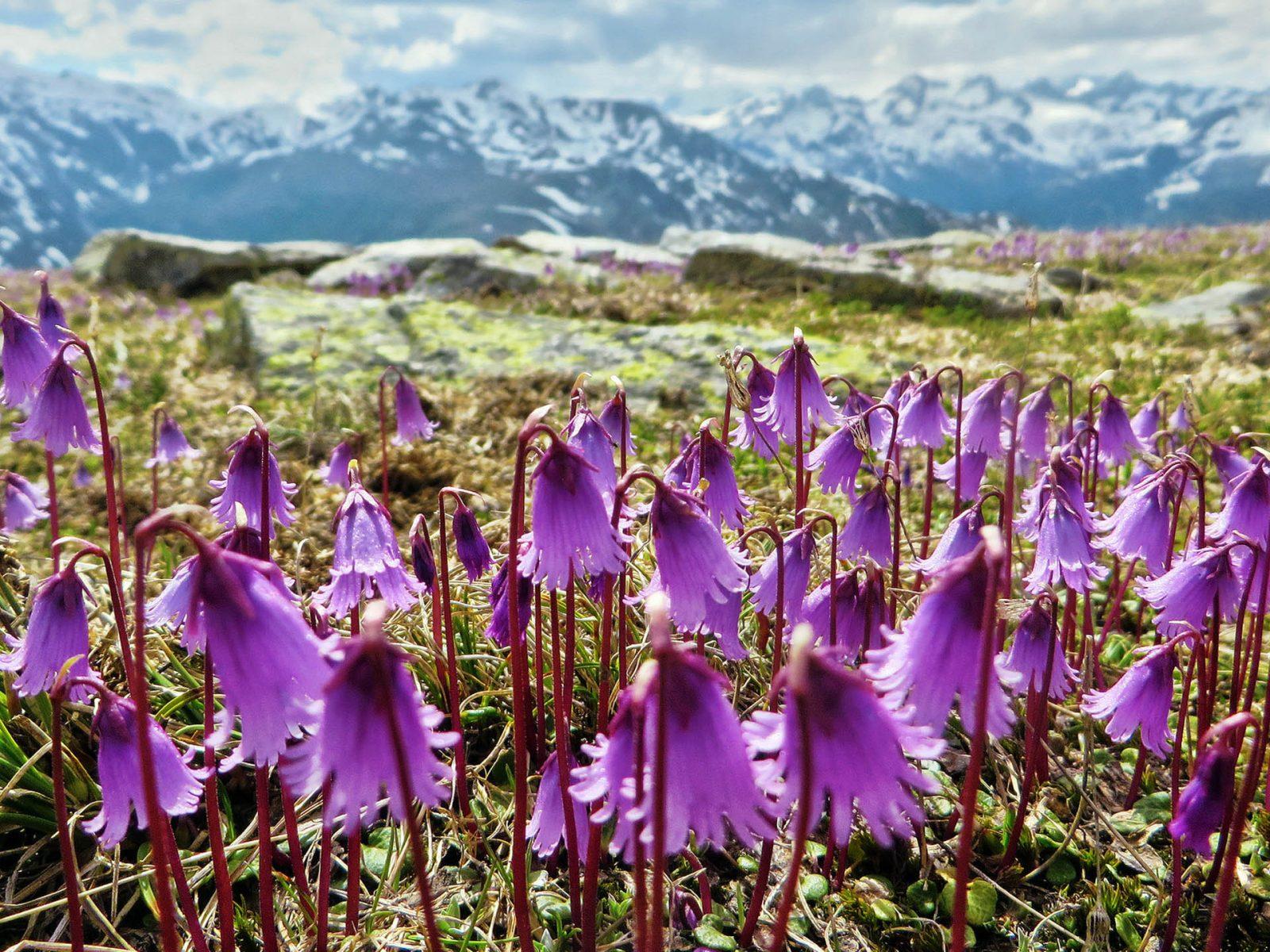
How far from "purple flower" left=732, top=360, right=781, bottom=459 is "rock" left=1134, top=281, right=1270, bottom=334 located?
8.88 metres

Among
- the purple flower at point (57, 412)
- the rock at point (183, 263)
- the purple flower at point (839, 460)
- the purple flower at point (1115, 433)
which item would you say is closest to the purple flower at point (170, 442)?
the purple flower at point (57, 412)

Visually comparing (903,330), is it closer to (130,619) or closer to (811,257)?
(811,257)

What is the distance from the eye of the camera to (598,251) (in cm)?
2134

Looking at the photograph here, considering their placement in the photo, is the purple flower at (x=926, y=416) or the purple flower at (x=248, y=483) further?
the purple flower at (x=926, y=416)

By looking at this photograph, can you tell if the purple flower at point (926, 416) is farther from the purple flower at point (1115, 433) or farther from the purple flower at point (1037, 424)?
the purple flower at point (1115, 433)

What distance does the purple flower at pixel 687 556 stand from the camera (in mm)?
1674

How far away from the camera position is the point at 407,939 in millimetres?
2164

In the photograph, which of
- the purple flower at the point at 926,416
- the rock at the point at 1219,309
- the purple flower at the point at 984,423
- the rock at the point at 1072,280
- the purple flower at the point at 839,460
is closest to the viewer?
the purple flower at the point at 839,460

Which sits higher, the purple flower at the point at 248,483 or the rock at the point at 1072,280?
the rock at the point at 1072,280

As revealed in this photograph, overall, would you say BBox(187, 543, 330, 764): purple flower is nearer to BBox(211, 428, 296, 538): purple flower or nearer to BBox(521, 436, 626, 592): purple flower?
BBox(521, 436, 626, 592): purple flower

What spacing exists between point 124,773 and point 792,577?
1.62m

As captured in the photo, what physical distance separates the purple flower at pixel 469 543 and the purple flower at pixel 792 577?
0.89 metres

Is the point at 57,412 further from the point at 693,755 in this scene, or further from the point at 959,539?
the point at 959,539

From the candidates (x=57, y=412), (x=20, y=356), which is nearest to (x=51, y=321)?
(x=20, y=356)
